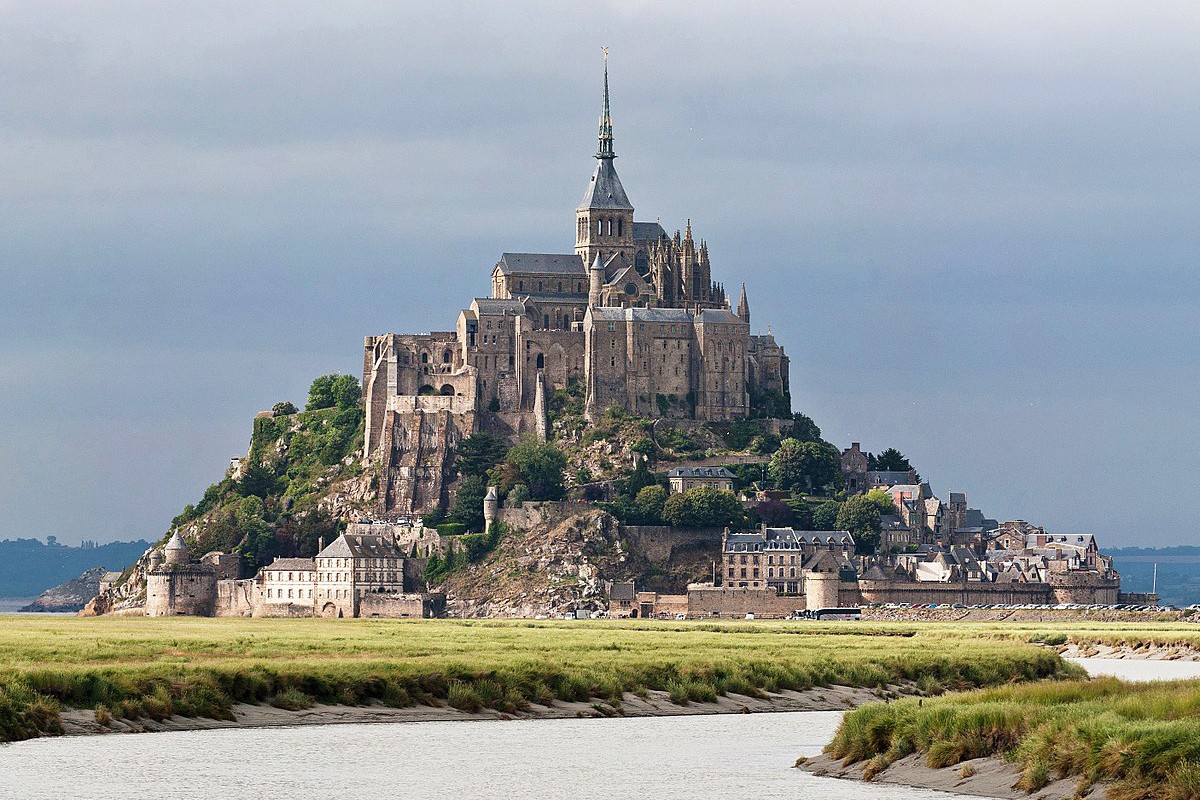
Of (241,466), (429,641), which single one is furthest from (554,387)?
(429,641)

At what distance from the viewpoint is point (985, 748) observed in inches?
1762

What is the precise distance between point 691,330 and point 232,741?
115137 mm

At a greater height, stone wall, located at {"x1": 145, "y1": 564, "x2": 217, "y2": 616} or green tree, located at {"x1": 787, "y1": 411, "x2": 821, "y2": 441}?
green tree, located at {"x1": 787, "y1": 411, "x2": 821, "y2": 441}

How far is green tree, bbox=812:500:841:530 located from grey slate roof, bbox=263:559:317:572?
36.5 m

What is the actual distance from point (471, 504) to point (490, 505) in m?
2.17

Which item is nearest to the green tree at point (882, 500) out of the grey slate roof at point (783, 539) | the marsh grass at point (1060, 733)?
the grey slate roof at point (783, 539)

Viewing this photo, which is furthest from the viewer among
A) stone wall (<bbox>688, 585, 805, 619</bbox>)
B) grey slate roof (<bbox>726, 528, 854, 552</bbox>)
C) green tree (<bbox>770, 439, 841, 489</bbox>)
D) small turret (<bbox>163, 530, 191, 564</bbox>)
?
green tree (<bbox>770, 439, 841, 489</bbox>)

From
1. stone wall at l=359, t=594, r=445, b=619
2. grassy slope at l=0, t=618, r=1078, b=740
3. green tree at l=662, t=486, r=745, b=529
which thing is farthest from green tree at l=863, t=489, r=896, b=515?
grassy slope at l=0, t=618, r=1078, b=740

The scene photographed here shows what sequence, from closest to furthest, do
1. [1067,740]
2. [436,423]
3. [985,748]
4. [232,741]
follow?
[1067,740], [985,748], [232,741], [436,423]

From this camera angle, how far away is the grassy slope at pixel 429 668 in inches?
2189

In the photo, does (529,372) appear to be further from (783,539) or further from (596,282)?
(783,539)

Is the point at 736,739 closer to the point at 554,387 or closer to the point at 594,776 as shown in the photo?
the point at 594,776

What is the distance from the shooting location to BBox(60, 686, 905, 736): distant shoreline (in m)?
53.8

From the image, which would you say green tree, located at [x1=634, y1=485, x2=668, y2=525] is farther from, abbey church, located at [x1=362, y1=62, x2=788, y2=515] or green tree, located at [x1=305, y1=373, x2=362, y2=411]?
green tree, located at [x1=305, y1=373, x2=362, y2=411]
